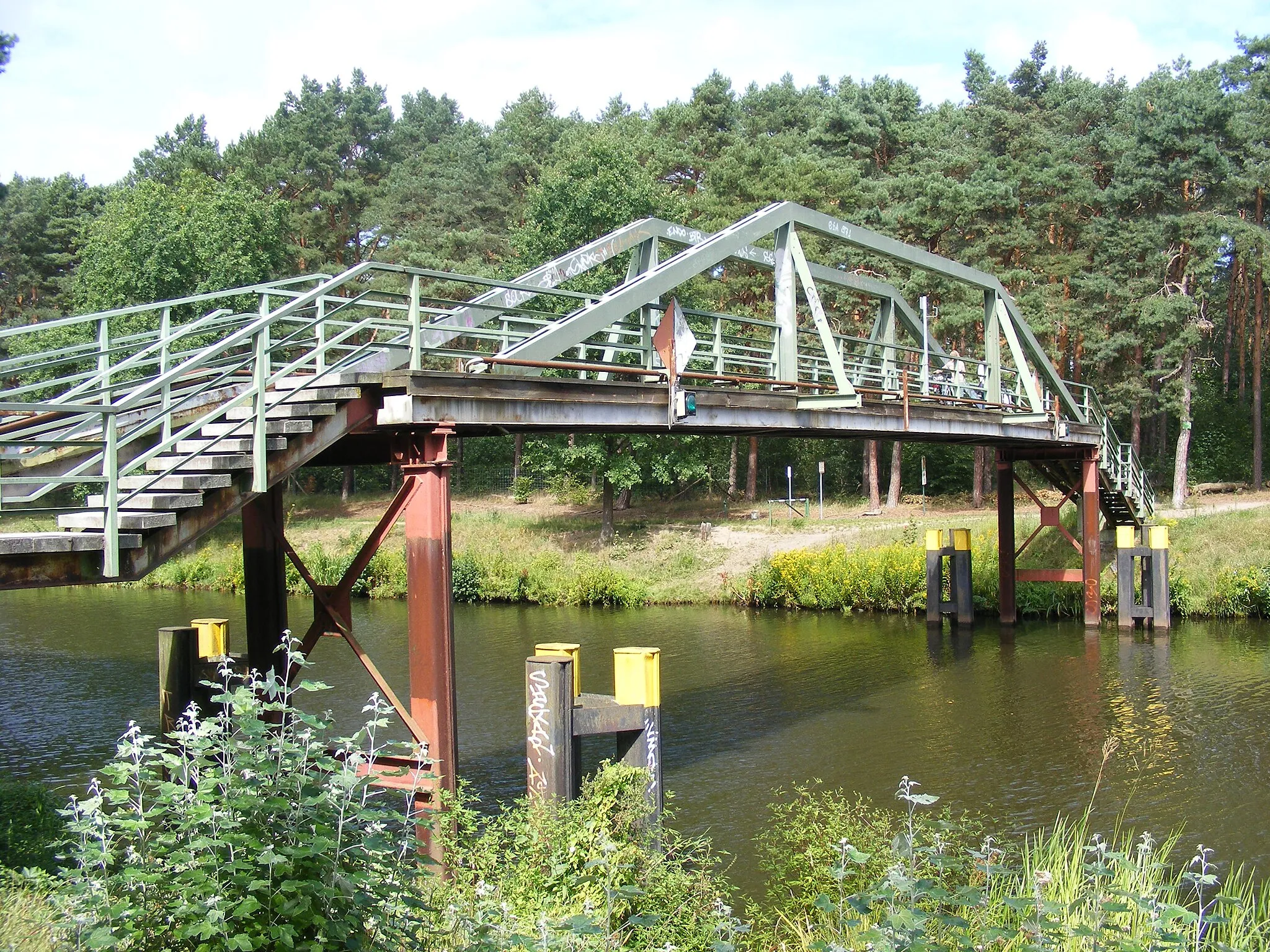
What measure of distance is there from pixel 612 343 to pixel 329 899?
518 inches

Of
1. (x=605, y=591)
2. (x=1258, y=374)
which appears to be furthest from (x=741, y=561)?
(x=1258, y=374)

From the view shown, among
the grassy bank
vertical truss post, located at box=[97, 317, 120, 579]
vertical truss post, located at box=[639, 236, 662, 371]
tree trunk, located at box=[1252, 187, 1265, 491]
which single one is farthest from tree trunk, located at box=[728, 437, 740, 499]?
vertical truss post, located at box=[97, 317, 120, 579]

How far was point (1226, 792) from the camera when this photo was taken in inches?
560

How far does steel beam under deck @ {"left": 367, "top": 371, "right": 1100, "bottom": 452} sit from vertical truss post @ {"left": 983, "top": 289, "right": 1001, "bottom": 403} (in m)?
2.76

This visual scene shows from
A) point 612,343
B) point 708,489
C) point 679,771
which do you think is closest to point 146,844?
point 679,771

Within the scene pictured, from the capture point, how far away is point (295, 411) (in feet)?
32.2

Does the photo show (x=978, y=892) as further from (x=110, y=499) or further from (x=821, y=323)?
(x=821, y=323)

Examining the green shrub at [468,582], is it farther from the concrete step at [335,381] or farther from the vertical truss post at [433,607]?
the concrete step at [335,381]

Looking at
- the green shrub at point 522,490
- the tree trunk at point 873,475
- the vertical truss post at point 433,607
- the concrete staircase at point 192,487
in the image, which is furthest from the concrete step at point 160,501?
the green shrub at point 522,490

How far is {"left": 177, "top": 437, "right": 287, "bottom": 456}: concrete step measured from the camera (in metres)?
9.38

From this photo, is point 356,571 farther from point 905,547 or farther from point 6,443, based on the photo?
point 905,547

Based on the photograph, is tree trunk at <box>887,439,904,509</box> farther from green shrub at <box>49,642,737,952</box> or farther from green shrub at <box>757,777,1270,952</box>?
green shrub at <box>49,642,737,952</box>

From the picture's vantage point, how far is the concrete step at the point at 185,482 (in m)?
8.88

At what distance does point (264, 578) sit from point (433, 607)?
13.2 feet
